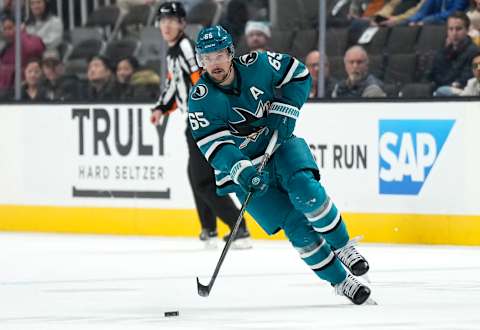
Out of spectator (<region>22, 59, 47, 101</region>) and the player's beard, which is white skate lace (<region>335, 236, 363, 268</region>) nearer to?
the player's beard

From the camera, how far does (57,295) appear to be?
652 centimetres

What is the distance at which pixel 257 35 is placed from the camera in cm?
962

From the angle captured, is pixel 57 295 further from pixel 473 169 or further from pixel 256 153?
pixel 473 169

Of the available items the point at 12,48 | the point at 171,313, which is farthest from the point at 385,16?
the point at 171,313

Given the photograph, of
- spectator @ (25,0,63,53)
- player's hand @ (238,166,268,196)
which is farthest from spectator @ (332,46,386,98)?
player's hand @ (238,166,268,196)

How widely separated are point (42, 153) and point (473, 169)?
3350 millimetres

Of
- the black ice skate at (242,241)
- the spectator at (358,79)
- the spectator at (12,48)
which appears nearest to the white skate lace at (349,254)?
the black ice skate at (242,241)

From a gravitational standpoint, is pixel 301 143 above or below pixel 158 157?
above

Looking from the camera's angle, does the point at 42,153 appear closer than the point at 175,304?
No

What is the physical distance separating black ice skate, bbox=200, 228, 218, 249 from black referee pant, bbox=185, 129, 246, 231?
0.9 inches

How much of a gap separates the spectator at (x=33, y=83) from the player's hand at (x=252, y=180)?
16.2ft

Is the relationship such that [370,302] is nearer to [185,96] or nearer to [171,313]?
[171,313]

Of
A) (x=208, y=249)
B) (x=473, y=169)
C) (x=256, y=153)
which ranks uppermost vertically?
(x=256, y=153)

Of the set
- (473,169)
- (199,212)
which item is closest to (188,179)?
(199,212)
